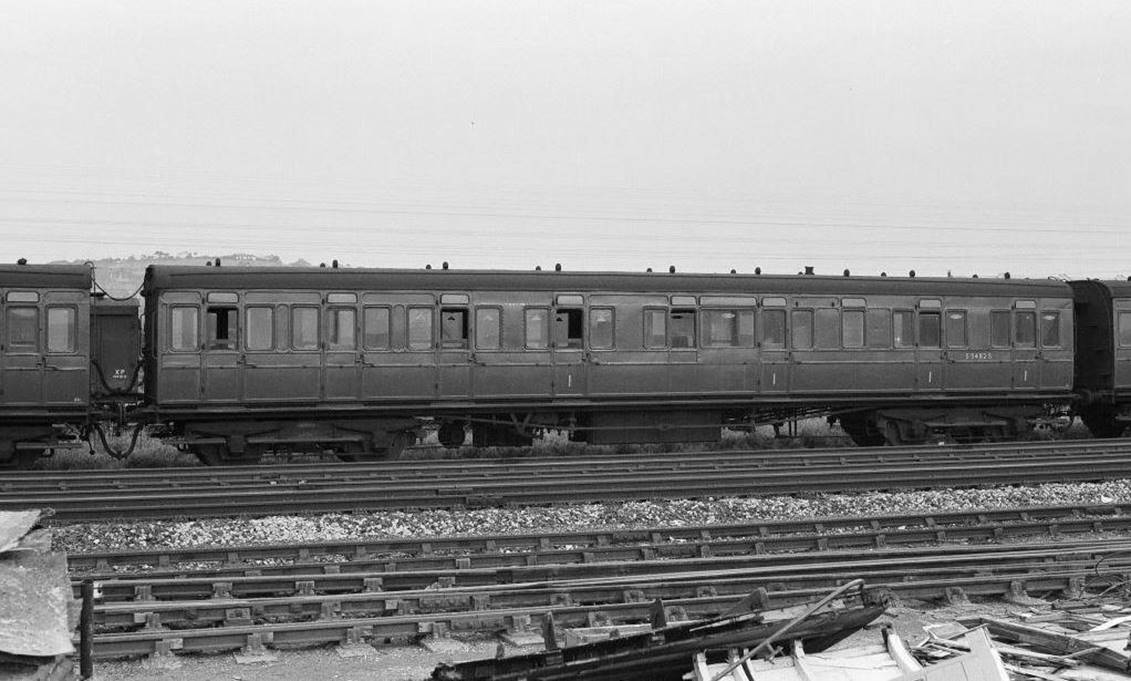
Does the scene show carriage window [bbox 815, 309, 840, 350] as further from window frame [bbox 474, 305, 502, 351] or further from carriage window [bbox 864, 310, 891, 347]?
window frame [bbox 474, 305, 502, 351]

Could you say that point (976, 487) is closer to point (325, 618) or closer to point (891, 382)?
point (891, 382)

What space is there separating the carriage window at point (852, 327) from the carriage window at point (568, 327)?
518 cm

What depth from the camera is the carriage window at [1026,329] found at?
81.3 feet

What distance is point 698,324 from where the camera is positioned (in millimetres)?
22578

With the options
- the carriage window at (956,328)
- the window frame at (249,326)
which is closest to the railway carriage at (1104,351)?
the carriage window at (956,328)

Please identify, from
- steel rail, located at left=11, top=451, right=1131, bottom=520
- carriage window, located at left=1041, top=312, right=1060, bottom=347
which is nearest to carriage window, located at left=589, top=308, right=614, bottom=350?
steel rail, located at left=11, top=451, right=1131, bottom=520

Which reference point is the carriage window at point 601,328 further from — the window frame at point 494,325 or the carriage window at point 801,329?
the carriage window at point 801,329

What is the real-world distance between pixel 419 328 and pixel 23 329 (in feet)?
20.3

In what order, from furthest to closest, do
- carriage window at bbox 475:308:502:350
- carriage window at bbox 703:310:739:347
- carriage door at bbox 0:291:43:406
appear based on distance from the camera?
carriage window at bbox 703:310:739:347 → carriage window at bbox 475:308:502:350 → carriage door at bbox 0:291:43:406

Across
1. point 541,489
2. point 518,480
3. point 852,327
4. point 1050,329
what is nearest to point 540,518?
point 541,489

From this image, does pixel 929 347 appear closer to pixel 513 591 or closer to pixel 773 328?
pixel 773 328

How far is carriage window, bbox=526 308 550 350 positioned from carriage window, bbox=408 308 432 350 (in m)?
1.70

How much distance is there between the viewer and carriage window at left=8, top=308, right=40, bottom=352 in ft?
64.5

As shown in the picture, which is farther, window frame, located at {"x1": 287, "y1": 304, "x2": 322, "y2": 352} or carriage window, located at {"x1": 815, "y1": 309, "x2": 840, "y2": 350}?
carriage window, located at {"x1": 815, "y1": 309, "x2": 840, "y2": 350}
